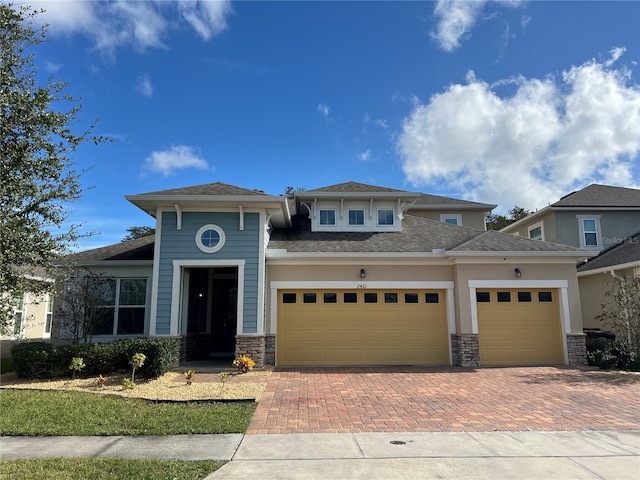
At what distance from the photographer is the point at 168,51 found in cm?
1198

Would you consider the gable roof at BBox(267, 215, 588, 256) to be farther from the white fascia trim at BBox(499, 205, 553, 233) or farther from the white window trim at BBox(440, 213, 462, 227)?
the white fascia trim at BBox(499, 205, 553, 233)

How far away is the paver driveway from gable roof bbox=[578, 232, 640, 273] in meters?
5.71

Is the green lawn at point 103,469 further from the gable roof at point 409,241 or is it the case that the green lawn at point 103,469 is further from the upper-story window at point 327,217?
the upper-story window at point 327,217

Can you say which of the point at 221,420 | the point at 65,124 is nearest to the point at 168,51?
the point at 65,124

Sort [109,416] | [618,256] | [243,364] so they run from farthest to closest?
[618,256], [243,364], [109,416]

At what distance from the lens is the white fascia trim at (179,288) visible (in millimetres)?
12094

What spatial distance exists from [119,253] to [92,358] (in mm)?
4811

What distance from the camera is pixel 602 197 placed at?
65.5 ft

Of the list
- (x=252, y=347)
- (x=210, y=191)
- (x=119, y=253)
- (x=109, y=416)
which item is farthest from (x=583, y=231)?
(x=109, y=416)

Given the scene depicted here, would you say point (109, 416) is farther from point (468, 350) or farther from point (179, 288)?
point (468, 350)

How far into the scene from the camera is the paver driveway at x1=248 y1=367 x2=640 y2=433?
→ 664 centimetres

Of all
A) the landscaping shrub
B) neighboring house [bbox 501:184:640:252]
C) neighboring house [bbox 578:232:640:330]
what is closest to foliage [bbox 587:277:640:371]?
neighboring house [bbox 578:232:640:330]

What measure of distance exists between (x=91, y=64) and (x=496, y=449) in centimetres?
1166

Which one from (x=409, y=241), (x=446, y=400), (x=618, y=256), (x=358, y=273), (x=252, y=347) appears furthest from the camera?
(x=618, y=256)
